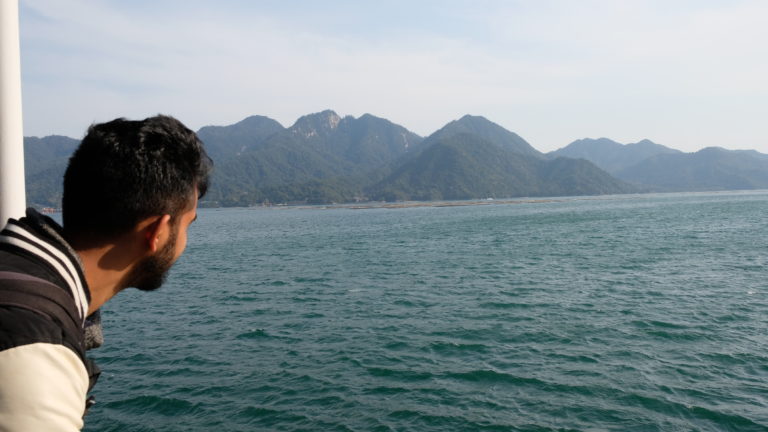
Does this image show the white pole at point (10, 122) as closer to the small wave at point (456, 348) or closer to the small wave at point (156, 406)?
the small wave at point (156, 406)

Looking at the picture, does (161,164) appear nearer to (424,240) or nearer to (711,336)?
(711,336)

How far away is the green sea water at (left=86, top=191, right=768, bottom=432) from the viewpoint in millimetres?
11844

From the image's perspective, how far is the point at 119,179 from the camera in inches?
66.2

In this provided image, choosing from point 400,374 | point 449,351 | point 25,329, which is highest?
point 25,329

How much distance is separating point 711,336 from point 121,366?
848 inches

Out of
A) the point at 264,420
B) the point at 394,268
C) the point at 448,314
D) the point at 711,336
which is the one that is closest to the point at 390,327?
the point at 448,314

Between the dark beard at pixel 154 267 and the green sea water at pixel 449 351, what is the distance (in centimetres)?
1060

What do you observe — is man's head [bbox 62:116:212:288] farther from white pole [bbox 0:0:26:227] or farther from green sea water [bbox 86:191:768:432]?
green sea water [bbox 86:191:768:432]

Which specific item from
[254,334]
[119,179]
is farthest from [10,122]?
[254,334]

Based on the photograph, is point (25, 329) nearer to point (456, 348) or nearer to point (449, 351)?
point (449, 351)

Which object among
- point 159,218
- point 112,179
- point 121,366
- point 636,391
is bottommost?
point 121,366

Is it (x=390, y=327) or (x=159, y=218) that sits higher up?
(x=159, y=218)

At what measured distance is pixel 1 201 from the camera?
208 cm

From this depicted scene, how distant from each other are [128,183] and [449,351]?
618 inches
